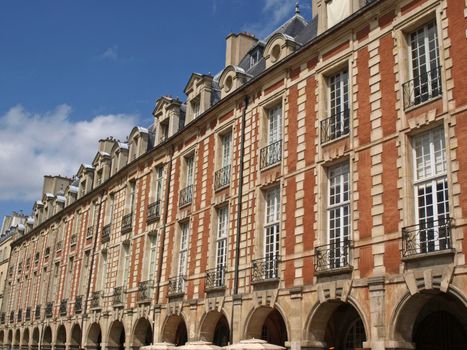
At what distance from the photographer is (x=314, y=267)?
522 inches

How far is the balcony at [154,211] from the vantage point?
2120 cm

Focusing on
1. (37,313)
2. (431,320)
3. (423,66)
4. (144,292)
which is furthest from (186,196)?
(37,313)

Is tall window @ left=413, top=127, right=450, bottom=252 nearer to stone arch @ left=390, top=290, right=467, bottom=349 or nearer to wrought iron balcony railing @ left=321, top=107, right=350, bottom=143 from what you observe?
stone arch @ left=390, top=290, right=467, bottom=349

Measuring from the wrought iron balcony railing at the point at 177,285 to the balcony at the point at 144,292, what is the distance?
1.44m

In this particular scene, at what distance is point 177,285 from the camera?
1891 cm

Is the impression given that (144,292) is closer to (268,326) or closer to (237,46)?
(268,326)

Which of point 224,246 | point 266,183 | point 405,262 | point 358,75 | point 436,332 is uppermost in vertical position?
point 358,75

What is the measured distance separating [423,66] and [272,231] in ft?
17.9

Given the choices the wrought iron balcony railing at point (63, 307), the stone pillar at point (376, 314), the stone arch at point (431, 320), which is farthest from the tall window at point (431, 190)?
the wrought iron balcony railing at point (63, 307)

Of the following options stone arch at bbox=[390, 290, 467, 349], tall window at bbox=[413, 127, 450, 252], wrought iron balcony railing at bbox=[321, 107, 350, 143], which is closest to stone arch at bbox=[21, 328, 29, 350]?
wrought iron balcony railing at bbox=[321, 107, 350, 143]

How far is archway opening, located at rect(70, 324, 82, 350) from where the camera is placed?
2625 centimetres

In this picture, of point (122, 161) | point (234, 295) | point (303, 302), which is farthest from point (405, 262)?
point (122, 161)

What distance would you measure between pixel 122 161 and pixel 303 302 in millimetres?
14482

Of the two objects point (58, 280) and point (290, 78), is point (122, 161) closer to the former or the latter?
point (58, 280)
